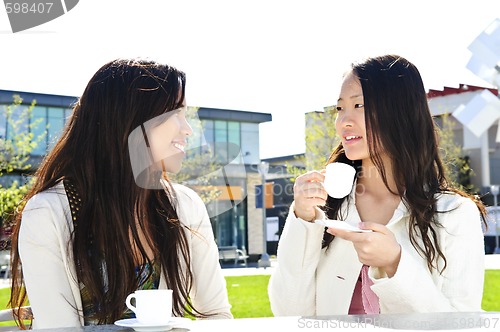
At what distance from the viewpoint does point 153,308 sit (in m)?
1.45

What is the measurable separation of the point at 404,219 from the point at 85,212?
3.74ft

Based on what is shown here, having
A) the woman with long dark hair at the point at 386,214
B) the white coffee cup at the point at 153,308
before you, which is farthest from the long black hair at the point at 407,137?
the white coffee cup at the point at 153,308

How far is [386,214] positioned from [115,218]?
39.4 inches

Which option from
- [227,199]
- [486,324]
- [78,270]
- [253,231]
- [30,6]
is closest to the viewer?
[486,324]

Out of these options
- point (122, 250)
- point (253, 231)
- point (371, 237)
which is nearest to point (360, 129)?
point (371, 237)

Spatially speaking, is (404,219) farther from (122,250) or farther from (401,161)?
(122,250)

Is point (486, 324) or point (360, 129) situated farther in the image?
point (360, 129)

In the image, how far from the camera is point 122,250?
7.22 ft

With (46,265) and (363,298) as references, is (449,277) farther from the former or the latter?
(46,265)

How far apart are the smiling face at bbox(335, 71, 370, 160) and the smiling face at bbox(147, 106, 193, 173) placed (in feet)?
1.89

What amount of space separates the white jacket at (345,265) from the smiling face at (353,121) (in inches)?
10.0

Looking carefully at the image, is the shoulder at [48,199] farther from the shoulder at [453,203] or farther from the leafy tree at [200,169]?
the leafy tree at [200,169]

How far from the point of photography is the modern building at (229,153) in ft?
71.1

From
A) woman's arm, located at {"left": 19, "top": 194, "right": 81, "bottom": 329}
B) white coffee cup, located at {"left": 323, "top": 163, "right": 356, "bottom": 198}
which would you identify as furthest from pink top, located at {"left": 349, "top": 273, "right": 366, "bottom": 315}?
woman's arm, located at {"left": 19, "top": 194, "right": 81, "bottom": 329}
